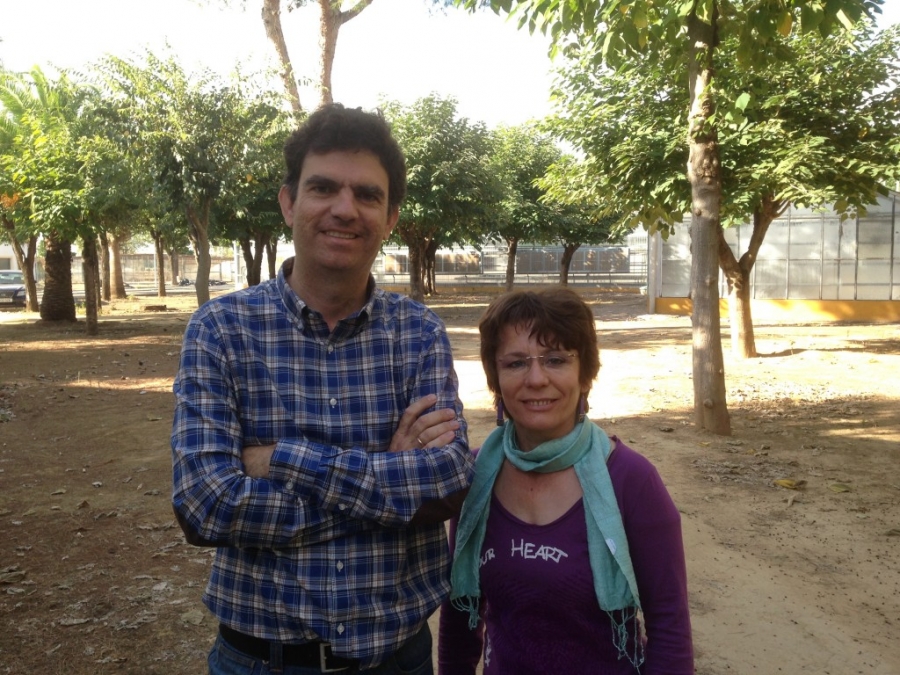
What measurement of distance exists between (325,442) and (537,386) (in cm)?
54

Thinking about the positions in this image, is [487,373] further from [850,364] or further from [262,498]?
[850,364]

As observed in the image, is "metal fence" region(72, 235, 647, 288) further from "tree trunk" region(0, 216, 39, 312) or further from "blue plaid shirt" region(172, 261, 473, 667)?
"blue plaid shirt" region(172, 261, 473, 667)

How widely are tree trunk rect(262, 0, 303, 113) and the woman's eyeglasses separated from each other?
1221 centimetres

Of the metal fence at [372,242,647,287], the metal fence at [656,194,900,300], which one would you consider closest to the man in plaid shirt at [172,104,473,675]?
the metal fence at [656,194,900,300]

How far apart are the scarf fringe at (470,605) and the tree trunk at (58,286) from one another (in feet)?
70.5

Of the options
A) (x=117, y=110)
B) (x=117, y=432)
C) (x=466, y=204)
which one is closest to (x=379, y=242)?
(x=117, y=432)

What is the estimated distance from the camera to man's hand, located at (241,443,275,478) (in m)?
1.83

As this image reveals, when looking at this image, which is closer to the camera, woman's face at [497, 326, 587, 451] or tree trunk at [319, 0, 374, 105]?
woman's face at [497, 326, 587, 451]

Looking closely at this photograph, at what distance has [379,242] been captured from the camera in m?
2.11

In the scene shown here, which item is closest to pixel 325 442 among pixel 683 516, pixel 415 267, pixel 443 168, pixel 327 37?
pixel 683 516

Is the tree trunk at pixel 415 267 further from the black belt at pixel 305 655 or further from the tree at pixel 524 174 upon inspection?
the black belt at pixel 305 655

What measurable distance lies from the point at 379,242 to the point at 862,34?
13.2 metres

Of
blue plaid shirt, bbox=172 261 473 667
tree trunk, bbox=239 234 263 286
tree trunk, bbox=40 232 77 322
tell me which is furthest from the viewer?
tree trunk, bbox=239 234 263 286

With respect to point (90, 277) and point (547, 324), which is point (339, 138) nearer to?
point (547, 324)
